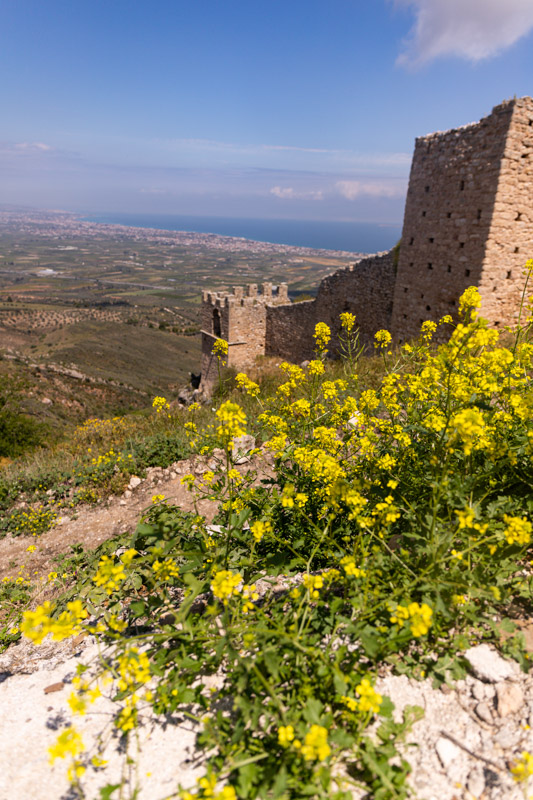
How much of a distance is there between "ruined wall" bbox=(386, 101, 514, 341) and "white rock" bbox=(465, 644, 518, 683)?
28.5ft

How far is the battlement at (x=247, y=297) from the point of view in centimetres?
1809

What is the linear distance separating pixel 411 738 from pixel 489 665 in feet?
1.79

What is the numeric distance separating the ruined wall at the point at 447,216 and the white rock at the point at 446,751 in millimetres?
9185

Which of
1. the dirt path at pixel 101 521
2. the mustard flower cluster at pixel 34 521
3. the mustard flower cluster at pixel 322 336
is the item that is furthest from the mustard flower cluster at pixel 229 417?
the mustard flower cluster at pixel 34 521

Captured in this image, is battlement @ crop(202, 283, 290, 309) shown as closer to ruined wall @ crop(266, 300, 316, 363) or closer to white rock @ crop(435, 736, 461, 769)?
ruined wall @ crop(266, 300, 316, 363)

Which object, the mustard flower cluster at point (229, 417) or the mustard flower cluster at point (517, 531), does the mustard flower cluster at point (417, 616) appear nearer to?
the mustard flower cluster at point (517, 531)

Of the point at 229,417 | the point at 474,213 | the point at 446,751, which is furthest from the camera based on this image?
the point at 474,213

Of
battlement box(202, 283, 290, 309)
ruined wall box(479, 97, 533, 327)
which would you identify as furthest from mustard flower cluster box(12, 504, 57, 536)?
battlement box(202, 283, 290, 309)

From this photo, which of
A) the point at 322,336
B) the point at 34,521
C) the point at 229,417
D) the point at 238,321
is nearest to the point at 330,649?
the point at 229,417

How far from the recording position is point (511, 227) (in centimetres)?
877

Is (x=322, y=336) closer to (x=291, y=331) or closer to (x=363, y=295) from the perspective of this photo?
(x=363, y=295)

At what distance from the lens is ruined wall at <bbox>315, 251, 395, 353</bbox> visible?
43.3 ft

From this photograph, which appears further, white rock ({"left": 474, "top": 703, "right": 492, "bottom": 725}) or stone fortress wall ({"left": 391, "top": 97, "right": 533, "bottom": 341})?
stone fortress wall ({"left": 391, "top": 97, "right": 533, "bottom": 341})

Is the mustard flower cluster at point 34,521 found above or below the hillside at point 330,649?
below
